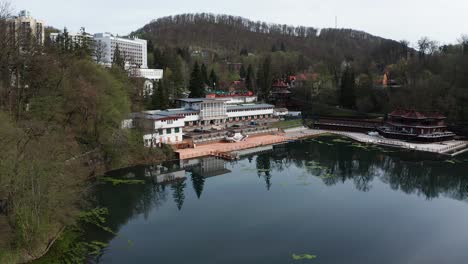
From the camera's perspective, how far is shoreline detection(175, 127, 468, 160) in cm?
→ 3612

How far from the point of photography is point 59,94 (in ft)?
90.4

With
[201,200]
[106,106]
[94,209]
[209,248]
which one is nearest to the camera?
[209,248]

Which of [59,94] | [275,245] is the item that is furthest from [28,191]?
[59,94]

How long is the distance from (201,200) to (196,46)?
87925 mm

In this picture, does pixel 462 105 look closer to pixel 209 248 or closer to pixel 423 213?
pixel 423 213

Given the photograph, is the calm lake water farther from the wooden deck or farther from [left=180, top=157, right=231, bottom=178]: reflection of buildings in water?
the wooden deck

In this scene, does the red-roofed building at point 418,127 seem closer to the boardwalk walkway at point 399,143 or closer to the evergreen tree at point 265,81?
the boardwalk walkway at point 399,143

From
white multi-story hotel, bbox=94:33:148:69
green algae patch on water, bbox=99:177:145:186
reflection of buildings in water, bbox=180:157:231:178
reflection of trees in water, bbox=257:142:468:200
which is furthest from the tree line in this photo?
white multi-story hotel, bbox=94:33:148:69

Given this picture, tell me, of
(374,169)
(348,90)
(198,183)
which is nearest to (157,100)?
(198,183)

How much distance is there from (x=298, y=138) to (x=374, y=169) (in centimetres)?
1356

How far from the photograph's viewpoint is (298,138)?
44.7 meters

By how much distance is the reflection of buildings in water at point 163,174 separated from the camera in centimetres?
2823

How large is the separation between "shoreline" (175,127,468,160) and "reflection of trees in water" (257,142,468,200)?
122 inches

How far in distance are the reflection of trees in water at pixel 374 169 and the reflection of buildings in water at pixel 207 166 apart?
316 centimetres
